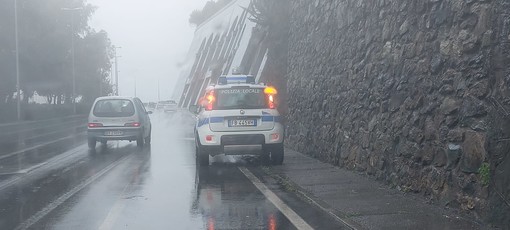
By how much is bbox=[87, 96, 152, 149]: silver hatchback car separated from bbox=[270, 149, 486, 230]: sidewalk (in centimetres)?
809

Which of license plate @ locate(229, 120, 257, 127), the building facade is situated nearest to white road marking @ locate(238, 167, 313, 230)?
license plate @ locate(229, 120, 257, 127)

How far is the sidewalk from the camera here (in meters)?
7.73

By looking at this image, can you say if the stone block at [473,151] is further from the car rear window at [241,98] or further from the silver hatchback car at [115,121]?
the silver hatchback car at [115,121]

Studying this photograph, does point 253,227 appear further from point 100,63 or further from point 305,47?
point 100,63

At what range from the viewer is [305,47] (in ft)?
57.3

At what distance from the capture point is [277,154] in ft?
47.9

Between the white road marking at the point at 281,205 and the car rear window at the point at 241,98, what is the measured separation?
6.29 ft

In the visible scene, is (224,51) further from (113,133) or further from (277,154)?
(277,154)

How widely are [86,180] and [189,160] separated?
14.5ft

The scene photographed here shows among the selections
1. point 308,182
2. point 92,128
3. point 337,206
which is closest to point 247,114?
point 308,182

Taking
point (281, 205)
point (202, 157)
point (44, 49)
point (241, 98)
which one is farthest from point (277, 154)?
point (44, 49)

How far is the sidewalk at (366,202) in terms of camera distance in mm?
7730

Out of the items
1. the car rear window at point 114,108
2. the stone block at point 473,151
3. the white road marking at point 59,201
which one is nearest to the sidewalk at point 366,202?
the stone block at point 473,151

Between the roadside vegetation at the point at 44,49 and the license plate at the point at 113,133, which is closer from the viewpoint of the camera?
the license plate at the point at 113,133
